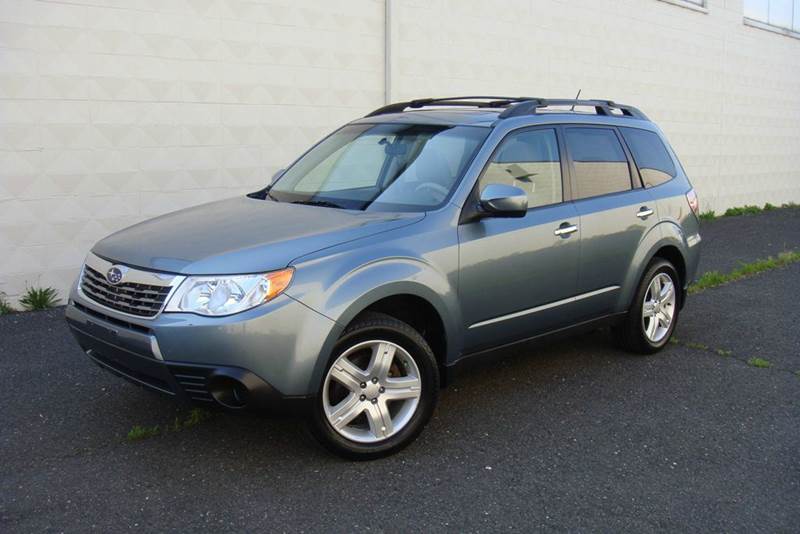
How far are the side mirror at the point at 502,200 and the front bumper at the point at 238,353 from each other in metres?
1.22

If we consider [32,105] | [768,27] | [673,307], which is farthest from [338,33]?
[768,27]

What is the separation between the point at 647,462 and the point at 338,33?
6271mm

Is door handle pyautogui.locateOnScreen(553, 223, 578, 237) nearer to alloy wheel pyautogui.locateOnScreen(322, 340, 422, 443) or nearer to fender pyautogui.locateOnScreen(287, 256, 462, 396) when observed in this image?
fender pyautogui.locateOnScreen(287, 256, 462, 396)

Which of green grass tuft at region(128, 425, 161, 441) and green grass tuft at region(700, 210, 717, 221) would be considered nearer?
green grass tuft at region(128, 425, 161, 441)

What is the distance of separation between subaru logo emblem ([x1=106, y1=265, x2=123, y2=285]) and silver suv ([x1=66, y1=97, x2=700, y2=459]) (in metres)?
0.01

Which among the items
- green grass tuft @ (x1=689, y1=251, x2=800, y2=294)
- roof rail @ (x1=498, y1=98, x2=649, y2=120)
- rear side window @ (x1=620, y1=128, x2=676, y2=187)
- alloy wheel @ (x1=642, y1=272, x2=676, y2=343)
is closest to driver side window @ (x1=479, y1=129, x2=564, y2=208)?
roof rail @ (x1=498, y1=98, x2=649, y2=120)

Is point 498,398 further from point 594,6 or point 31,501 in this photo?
point 594,6

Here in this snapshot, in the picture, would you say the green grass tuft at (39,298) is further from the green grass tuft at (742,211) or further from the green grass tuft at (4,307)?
the green grass tuft at (742,211)

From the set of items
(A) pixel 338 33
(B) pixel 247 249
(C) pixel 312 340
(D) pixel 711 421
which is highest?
(A) pixel 338 33

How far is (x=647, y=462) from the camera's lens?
4422mm

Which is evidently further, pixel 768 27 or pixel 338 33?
pixel 768 27

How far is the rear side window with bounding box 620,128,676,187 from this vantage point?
6.25m

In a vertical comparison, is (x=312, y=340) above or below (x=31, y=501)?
above

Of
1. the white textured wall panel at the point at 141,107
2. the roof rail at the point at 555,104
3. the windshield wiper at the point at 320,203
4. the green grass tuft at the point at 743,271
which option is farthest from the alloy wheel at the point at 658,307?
the white textured wall panel at the point at 141,107
